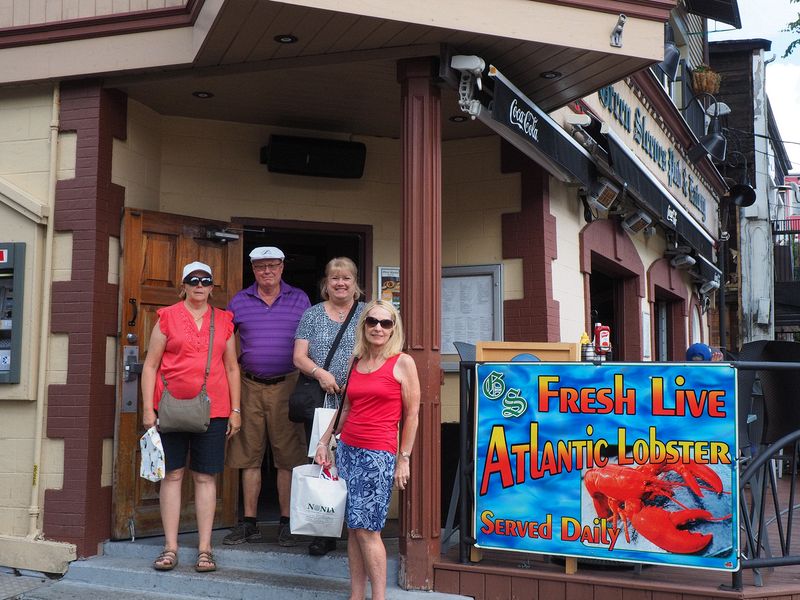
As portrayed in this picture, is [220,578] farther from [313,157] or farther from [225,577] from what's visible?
[313,157]

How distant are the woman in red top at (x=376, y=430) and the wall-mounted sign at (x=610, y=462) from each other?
83 cm

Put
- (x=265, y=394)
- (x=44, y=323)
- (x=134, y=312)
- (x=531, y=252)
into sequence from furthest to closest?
(x=531, y=252) → (x=134, y=312) → (x=44, y=323) → (x=265, y=394)

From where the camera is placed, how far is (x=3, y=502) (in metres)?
6.08

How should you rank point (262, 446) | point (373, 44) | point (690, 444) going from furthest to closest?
point (262, 446) < point (373, 44) < point (690, 444)

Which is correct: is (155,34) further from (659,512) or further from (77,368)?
(659,512)

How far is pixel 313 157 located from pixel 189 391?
2.57 meters

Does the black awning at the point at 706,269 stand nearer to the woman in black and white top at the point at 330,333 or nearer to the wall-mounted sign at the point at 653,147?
the wall-mounted sign at the point at 653,147

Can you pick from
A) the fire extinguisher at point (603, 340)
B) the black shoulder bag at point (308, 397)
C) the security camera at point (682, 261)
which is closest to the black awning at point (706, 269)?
the security camera at point (682, 261)

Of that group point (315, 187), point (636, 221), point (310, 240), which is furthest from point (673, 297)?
point (315, 187)

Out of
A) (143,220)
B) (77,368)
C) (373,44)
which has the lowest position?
(77,368)

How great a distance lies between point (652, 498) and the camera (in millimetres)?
4828

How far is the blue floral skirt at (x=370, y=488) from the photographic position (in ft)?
15.0

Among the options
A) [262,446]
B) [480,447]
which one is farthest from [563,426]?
[262,446]

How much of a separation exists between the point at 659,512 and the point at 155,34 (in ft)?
14.6
